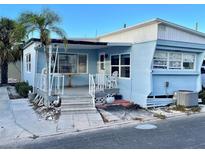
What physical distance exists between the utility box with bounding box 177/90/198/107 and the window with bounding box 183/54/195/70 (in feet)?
5.98

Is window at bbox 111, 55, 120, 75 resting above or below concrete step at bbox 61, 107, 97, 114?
above

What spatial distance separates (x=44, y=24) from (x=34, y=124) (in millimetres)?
4228

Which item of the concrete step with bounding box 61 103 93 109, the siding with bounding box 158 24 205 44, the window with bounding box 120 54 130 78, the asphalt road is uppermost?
the siding with bounding box 158 24 205 44

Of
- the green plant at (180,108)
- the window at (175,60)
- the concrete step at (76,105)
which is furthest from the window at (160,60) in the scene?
the concrete step at (76,105)

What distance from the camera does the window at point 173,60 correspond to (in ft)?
41.0

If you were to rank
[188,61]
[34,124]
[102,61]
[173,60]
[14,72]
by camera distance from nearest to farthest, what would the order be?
[34,124] < [173,60] < [188,61] < [102,61] < [14,72]

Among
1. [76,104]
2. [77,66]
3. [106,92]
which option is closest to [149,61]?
[106,92]

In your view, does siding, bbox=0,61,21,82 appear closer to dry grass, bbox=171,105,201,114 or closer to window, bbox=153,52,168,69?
window, bbox=153,52,168,69

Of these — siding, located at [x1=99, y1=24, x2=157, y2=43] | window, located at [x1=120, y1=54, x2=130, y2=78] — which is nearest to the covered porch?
window, located at [x1=120, y1=54, x2=130, y2=78]

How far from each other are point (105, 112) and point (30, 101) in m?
4.61

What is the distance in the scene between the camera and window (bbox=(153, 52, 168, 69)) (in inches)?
489

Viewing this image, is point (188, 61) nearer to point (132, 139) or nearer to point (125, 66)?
point (125, 66)

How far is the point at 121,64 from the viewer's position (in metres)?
13.9

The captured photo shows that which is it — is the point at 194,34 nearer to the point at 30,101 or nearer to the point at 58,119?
the point at 58,119
